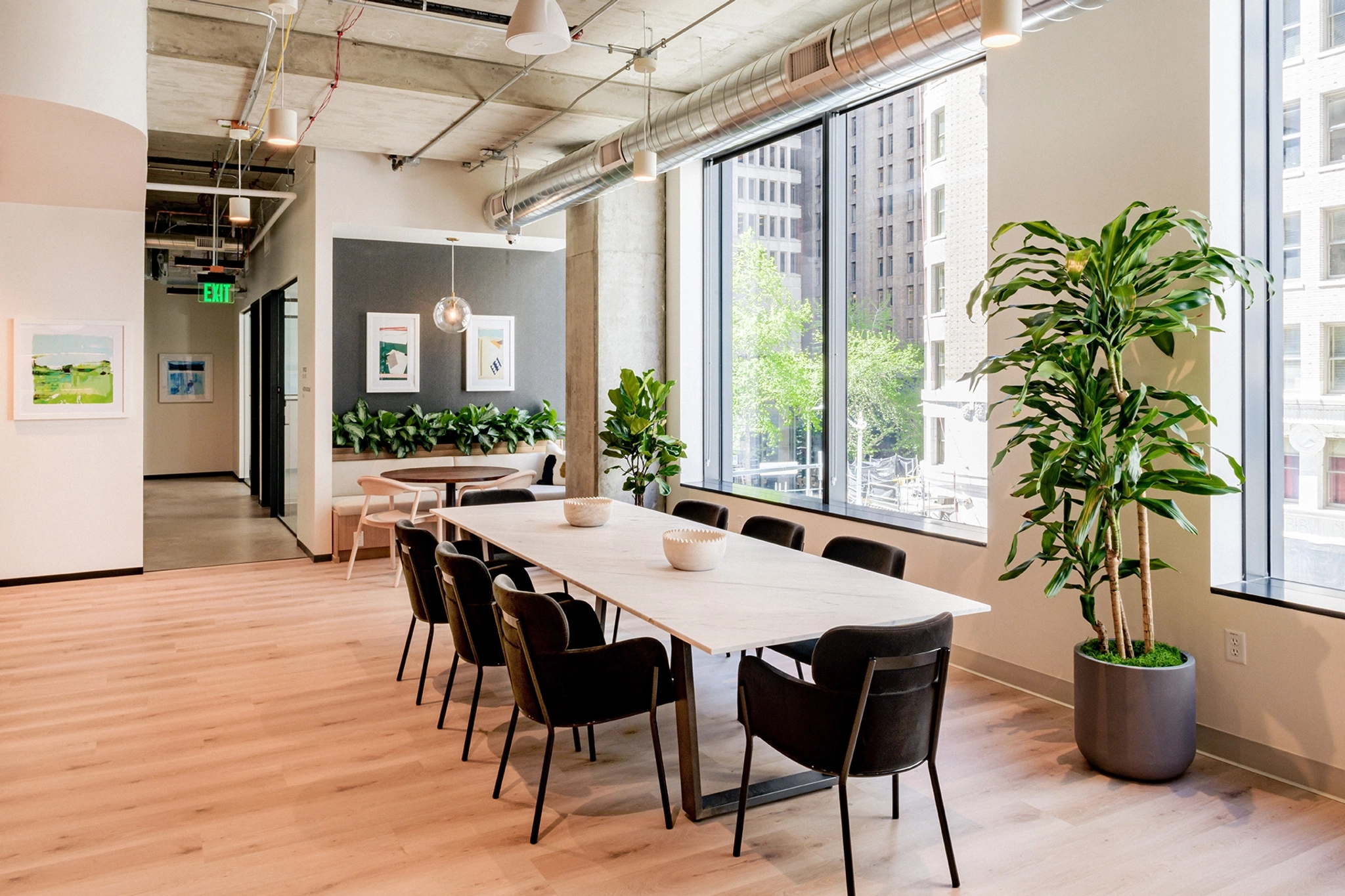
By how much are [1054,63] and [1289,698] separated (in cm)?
277

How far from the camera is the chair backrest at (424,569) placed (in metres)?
4.10

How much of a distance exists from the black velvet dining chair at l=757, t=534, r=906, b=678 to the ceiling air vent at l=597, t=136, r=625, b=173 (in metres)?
3.16

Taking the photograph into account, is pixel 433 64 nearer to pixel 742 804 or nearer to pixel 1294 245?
pixel 1294 245

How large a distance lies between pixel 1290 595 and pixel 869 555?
4.96ft

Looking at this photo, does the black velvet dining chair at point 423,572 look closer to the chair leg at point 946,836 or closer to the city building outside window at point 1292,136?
the chair leg at point 946,836

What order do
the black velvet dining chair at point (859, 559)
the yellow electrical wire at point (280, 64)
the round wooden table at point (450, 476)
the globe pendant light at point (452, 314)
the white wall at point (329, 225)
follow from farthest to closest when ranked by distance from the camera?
the globe pendant light at point (452, 314) → the white wall at point (329, 225) → the round wooden table at point (450, 476) → the yellow electrical wire at point (280, 64) → the black velvet dining chair at point (859, 559)

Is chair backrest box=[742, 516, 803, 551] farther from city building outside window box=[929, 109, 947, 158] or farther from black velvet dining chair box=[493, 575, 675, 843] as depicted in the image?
city building outside window box=[929, 109, 947, 158]

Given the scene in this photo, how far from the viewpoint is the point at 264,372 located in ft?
36.0

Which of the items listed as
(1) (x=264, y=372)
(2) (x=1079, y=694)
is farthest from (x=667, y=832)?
(1) (x=264, y=372)

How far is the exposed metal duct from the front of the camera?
358 centimetres

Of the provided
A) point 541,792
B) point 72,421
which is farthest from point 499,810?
point 72,421

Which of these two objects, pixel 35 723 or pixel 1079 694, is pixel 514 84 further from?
pixel 1079 694

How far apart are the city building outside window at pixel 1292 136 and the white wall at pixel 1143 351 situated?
186mm

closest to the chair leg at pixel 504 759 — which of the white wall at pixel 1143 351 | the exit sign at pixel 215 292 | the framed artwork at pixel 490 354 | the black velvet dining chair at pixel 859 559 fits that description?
the black velvet dining chair at pixel 859 559
